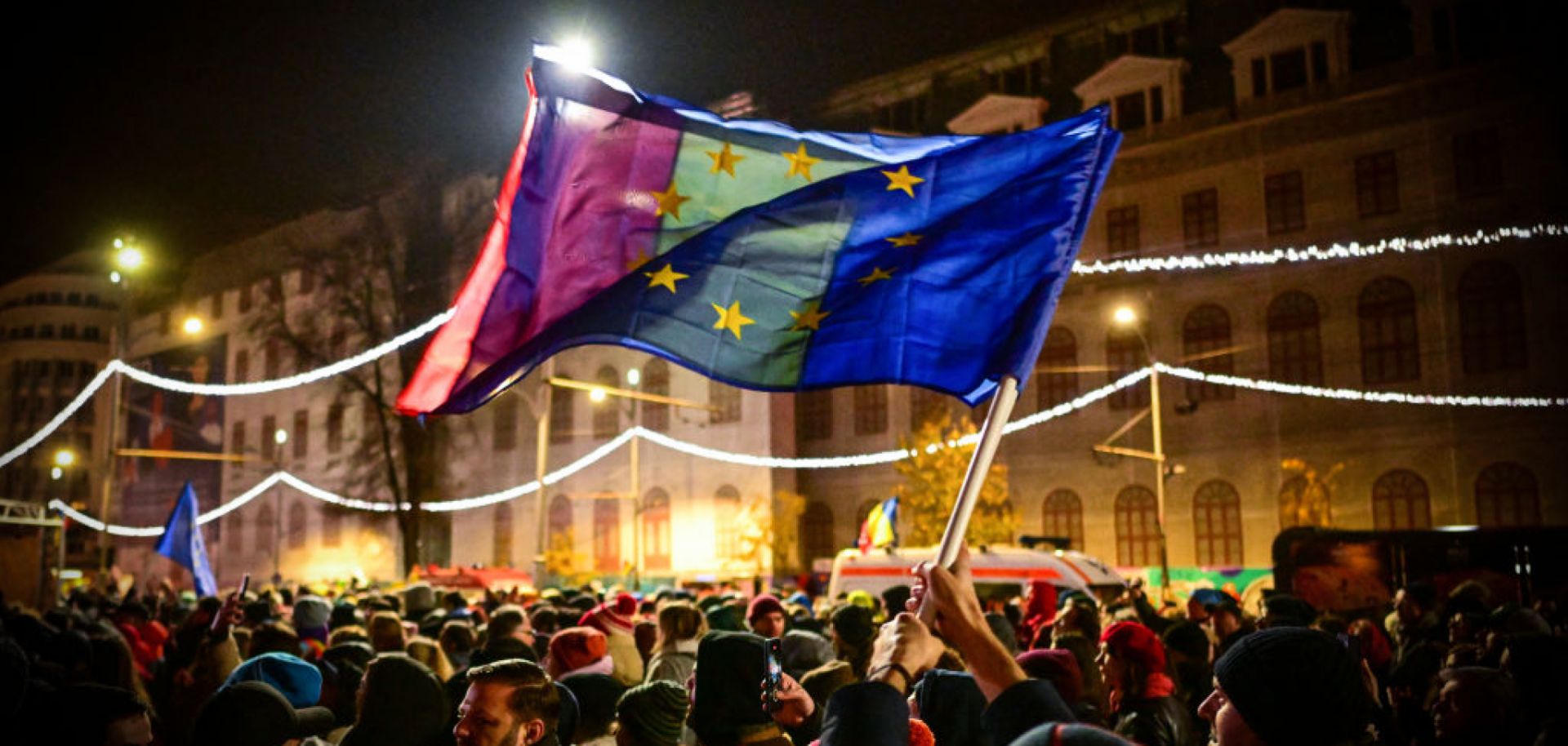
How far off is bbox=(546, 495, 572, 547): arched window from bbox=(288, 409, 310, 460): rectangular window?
61.2 ft

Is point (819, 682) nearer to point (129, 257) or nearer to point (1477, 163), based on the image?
point (129, 257)

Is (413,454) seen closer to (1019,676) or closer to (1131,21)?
(1131,21)

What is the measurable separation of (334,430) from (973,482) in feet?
196

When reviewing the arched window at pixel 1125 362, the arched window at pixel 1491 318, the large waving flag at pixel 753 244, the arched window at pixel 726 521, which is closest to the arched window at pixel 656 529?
the arched window at pixel 726 521

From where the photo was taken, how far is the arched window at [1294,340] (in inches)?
1345

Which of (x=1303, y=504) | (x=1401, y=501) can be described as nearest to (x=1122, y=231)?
(x=1303, y=504)

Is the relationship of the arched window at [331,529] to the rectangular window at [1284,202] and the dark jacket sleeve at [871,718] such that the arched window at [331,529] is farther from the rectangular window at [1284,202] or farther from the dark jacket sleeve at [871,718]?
the dark jacket sleeve at [871,718]

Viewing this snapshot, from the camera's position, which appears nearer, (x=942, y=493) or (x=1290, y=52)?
(x=1290, y=52)

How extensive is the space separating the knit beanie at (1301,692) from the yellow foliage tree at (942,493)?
32.3 metres

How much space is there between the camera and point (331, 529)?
192 feet

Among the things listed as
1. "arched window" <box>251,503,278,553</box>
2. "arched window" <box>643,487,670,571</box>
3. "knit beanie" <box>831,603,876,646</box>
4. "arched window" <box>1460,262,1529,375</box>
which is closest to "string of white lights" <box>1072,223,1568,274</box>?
"arched window" <box>1460,262,1529,375</box>

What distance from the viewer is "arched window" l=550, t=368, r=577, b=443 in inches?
1950

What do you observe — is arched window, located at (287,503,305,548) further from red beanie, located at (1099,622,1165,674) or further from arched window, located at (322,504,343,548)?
red beanie, located at (1099,622,1165,674)

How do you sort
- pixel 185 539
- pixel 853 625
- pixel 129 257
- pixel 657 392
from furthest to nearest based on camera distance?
pixel 657 392 → pixel 129 257 → pixel 185 539 → pixel 853 625
